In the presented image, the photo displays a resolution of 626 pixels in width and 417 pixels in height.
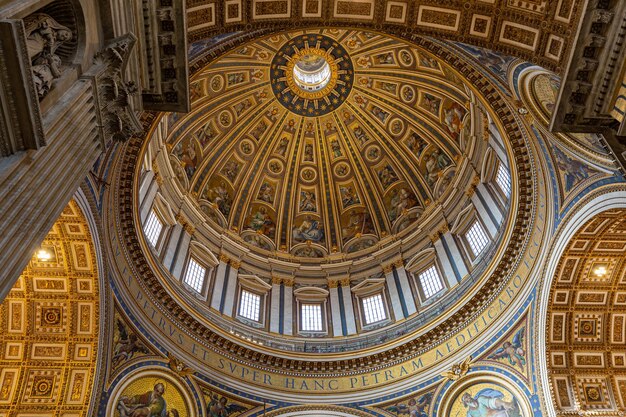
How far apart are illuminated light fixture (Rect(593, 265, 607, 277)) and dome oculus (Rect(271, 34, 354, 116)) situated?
19304 mm

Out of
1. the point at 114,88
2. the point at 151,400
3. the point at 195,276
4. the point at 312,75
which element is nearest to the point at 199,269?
the point at 195,276

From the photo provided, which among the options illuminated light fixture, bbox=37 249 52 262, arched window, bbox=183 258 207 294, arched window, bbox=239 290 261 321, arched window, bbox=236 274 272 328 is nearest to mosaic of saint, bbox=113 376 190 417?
illuminated light fixture, bbox=37 249 52 262

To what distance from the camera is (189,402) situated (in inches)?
716

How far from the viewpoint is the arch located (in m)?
14.2

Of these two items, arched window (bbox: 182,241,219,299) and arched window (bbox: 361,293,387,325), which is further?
arched window (bbox: 361,293,387,325)

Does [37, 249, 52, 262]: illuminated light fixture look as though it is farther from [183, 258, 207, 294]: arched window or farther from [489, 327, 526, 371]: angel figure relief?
[489, 327, 526, 371]: angel figure relief

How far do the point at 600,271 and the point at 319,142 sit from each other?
20.1 meters

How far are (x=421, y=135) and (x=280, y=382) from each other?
16666 millimetres

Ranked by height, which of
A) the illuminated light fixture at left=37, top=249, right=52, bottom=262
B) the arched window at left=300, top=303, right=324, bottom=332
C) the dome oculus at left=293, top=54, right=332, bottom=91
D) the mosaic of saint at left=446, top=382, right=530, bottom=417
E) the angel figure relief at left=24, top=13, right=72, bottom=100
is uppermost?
the dome oculus at left=293, top=54, right=332, bottom=91

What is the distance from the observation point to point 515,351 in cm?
1778

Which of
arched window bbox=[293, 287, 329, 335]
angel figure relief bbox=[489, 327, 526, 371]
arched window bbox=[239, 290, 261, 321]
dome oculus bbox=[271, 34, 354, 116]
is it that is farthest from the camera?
dome oculus bbox=[271, 34, 354, 116]

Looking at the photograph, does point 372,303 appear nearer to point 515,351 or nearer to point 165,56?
point 515,351

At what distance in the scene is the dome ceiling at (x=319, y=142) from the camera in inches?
1113

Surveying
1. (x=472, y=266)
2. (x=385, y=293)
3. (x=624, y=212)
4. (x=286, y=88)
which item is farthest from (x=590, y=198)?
(x=286, y=88)
